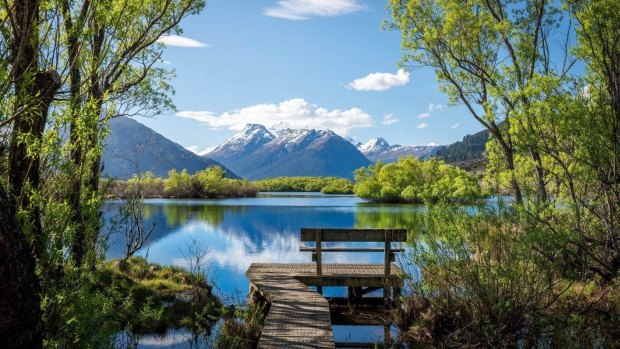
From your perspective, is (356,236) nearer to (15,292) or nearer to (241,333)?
(241,333)

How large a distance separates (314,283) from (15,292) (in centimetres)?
1101

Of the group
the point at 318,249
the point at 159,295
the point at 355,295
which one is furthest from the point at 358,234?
the point at 159,295

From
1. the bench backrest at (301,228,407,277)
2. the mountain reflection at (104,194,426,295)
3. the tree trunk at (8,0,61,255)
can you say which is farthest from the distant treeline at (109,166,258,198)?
the tree trunk at (8,0,61,255)

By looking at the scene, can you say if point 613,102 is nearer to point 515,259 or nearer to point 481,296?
point 515,259

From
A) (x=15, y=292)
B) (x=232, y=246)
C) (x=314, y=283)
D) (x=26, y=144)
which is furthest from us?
(x=232, y=246)

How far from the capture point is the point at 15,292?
3.71 meters

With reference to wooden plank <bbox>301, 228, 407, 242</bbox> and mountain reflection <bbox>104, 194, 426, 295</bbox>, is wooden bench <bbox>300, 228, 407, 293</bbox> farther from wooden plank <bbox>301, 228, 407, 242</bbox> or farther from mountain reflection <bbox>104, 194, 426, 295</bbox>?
mountain reflection <bbox>104, 194, 426, 295</bbox>

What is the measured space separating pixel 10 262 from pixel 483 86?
16.0 meters

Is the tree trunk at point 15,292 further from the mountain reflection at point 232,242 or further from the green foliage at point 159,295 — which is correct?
the mountain reflection at point 232,242

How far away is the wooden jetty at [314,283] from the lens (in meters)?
9.62

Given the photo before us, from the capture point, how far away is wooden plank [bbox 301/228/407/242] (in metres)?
13.8

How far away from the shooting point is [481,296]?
9.08 metres

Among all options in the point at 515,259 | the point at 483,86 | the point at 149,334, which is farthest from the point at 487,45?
the point at 149,334

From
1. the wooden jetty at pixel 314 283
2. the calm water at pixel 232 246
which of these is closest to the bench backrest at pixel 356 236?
the wooden jetty at pixel 314 283
